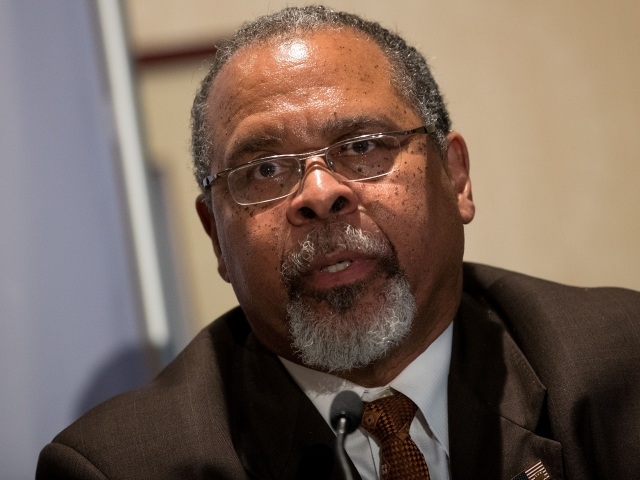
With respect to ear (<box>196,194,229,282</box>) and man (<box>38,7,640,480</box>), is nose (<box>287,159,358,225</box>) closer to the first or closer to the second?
man (<box>38,7,640,480</box>)

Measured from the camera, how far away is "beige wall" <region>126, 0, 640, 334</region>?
3.32 metres

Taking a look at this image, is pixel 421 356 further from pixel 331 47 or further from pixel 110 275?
pixel 110 275

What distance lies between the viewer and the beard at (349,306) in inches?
65.3

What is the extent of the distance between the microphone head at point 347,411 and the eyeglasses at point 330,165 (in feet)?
1.55

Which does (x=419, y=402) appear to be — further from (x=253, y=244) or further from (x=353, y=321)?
(x=253, y=244)

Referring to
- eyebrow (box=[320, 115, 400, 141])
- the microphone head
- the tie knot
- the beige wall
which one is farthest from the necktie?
the beige wall

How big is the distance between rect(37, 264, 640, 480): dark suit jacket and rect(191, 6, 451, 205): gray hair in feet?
1.54

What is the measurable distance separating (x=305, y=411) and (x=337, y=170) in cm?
56

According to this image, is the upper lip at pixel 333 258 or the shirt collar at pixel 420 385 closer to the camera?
the upper lip at pixel 333 258

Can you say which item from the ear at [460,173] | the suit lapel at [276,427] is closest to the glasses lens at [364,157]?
the ear at [460,173]

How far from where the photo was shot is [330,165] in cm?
175

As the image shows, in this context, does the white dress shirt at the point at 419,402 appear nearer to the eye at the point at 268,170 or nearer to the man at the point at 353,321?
the man at the point at 353,321

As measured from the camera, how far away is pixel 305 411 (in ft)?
6.19

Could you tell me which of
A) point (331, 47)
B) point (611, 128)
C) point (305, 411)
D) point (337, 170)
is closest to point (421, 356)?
point (305, 411)
